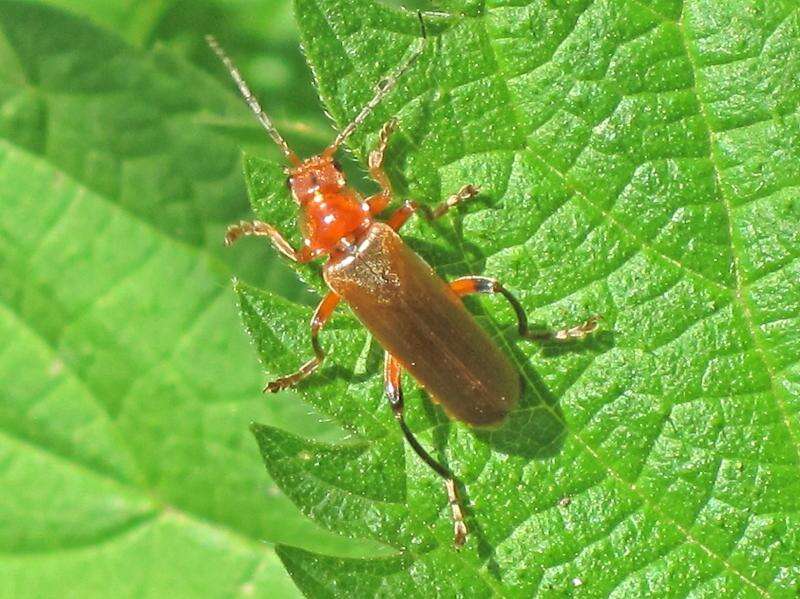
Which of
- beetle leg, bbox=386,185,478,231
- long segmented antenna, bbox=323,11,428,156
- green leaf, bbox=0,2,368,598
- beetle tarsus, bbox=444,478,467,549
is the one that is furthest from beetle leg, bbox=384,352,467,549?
green leaf, bbox=0,2,368,598

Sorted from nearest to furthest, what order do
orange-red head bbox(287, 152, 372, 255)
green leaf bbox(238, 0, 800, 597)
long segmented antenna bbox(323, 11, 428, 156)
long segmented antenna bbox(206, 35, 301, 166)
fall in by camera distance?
green leaf bbox(238, 0, 800, 597)
long segmented antenna bbox(323, 11, 428, 156)
orange-red head bbox(287, 152, 372, 255)
long segmented antenna bbox(206, 35, 301, 166)

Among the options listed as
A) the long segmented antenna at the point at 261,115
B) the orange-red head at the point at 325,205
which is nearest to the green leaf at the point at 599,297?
the orange-red head at the point at 325,205

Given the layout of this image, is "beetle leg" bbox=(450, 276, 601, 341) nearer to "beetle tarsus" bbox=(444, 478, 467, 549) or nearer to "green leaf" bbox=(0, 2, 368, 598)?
"beetle tarsus" bbox=(444, 478, 467, 549)

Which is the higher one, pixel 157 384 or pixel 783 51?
pixel 157 384

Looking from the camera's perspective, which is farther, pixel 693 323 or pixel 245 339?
pixel 245 339

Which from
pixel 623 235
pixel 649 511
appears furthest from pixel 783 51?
pixel 649 511

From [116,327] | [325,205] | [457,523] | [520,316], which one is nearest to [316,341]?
[325,205]

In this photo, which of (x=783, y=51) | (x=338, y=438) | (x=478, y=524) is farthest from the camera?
(x=338, y=438)

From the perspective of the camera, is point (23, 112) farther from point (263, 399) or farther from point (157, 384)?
point (263, 399)
